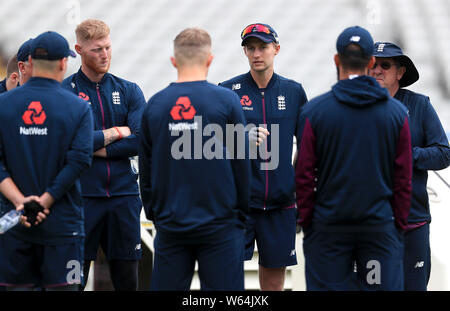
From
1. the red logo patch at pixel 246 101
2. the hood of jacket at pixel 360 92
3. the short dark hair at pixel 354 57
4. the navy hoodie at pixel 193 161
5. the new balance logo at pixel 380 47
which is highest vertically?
the new balance logo at pixel 380 47

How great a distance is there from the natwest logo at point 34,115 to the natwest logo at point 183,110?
2.11ft

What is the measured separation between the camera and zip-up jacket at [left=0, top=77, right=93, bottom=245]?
3.42 m

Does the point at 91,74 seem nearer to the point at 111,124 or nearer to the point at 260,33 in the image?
the point at 111,124

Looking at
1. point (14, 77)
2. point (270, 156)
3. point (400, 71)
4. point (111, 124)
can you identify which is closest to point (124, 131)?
point (111, 124)

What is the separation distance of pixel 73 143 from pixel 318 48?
8.19m

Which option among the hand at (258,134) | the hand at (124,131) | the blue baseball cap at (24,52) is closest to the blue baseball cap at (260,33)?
the hand at (258,134)

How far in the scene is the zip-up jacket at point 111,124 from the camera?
410cm

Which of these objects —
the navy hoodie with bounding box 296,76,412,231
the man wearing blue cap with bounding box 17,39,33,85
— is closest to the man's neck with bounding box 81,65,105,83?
the man wearing blue cap with bounding box 17,39,33,85

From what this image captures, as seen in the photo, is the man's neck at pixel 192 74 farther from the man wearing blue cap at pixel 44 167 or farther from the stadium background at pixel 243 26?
the stadium background at pixel 243 26

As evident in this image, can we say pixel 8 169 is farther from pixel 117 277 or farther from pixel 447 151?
pixel 447 151

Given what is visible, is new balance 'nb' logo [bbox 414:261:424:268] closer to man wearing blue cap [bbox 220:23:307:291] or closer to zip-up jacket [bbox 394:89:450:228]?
zip-up jacket [bbox 394:89:450:228]

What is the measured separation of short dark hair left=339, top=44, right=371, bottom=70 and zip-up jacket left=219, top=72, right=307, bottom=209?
2.90 ft

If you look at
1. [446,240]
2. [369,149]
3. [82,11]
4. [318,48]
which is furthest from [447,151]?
[82,11]

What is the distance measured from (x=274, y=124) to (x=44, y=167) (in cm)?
140
